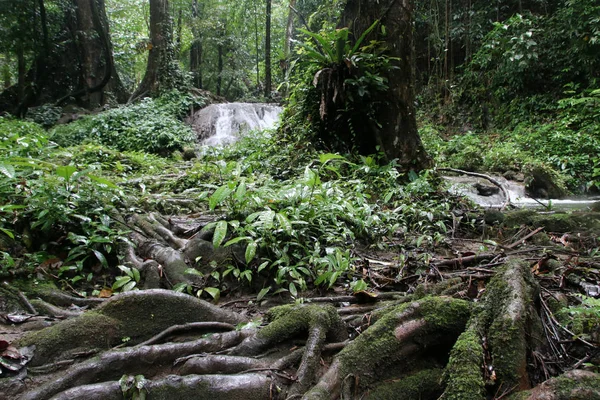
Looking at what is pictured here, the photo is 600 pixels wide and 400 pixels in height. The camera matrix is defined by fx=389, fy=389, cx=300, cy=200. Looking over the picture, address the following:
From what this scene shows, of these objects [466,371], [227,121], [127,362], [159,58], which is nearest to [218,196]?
[127,362]

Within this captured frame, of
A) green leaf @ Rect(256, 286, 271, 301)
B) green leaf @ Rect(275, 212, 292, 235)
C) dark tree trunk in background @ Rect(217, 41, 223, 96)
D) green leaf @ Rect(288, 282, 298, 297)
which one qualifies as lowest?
green leaf @ Rect(256, 286, 271, 301)

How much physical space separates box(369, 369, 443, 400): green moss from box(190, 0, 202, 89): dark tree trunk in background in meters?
22.9

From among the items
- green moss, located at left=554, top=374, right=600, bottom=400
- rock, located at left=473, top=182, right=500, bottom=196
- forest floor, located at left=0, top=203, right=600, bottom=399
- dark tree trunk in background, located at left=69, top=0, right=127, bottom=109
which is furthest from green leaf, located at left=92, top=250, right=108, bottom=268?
dark tree trunk in background, located at left=69, top=0, right=127, bottom=109

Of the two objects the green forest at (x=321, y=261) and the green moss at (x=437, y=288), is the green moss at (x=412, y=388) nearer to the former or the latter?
the green forest at (x=321, y=261)

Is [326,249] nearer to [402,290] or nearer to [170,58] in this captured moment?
[402,290]

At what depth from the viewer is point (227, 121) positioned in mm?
14953

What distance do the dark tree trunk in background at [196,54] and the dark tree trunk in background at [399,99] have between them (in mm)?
17358

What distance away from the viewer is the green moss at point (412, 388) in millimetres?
1939

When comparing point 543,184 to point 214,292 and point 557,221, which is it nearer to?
point 557,221

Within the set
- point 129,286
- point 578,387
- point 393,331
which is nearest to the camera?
point 578,387

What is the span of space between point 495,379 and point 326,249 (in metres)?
2.06

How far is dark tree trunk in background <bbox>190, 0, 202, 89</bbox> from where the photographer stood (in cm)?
2245

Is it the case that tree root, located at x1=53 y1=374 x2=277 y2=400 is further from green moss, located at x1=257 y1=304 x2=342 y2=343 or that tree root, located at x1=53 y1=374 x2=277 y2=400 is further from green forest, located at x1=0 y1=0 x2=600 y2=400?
green moss, located at x1=257 y1=304 x2=342 y2=343

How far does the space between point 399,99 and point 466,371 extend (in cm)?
624
